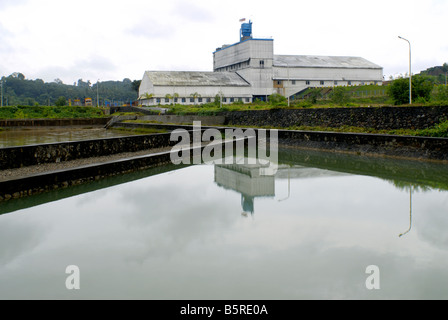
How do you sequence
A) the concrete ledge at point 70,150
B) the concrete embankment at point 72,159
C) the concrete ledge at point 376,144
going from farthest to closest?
the concrete ledge at point 376,144 < the concrete ledge at point 70,150 < the concrete embankment at point 72,159

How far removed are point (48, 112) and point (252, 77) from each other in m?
22.4

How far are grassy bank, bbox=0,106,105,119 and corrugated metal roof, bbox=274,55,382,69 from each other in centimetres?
2230

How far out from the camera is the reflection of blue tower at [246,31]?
49.7 meters

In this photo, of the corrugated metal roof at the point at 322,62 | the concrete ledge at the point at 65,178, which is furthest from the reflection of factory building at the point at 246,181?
the corrugated metal roof at the point at 322,62

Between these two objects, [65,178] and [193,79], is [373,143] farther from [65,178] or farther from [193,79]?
[193,79]

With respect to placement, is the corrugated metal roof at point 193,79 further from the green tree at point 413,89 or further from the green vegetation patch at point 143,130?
the green tree at point 413,89

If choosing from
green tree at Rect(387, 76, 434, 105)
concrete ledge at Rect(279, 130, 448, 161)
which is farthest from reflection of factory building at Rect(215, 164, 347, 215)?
green tree at Rect(387, 76, 434, 105)

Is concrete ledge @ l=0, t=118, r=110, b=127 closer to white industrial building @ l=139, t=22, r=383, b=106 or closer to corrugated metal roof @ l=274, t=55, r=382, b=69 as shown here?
white industrial building @ l=139, t=22, r=383, b=106

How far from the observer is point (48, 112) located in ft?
123

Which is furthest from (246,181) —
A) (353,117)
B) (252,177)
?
(353,117)

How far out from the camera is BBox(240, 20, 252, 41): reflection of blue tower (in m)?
49.7

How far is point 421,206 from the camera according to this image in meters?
6.87
